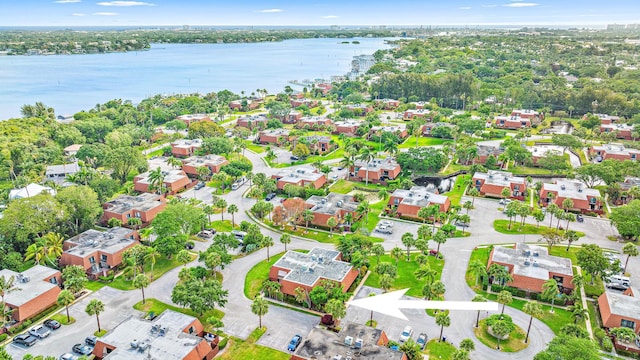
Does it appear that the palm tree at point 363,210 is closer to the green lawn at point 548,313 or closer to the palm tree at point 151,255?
the green lawn at point 548,313

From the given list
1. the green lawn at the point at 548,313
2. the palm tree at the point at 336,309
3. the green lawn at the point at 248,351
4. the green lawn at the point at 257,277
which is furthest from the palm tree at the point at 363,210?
the green lawn at the point at 248,351

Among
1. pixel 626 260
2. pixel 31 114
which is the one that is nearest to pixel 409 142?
pixel 626 260

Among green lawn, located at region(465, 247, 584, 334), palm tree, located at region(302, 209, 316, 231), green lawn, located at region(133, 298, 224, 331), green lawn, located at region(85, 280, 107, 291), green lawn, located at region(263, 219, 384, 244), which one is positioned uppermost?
palm tree, located at region(302, 209, 316, 231)

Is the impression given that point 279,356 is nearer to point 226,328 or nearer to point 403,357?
point 226,328

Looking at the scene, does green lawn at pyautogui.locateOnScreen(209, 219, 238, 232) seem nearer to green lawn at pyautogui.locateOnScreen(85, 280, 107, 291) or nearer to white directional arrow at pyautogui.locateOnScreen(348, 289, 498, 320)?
green lawn at pyautogui.locateOnScreen(85, 280, 107, 291)

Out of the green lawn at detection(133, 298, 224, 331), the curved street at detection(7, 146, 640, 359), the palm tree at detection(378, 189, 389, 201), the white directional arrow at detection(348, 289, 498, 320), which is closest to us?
the curved street at detection(7, 146, 640, 359)

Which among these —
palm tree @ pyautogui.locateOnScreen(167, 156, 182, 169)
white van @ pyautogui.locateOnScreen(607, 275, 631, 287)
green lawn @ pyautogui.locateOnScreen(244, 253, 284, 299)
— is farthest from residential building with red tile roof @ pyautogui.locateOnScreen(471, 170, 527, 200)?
palm tree @ pyautogui.locateOnScreen(167, 156, 182, 169)

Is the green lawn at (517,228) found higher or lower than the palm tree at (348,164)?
lower
